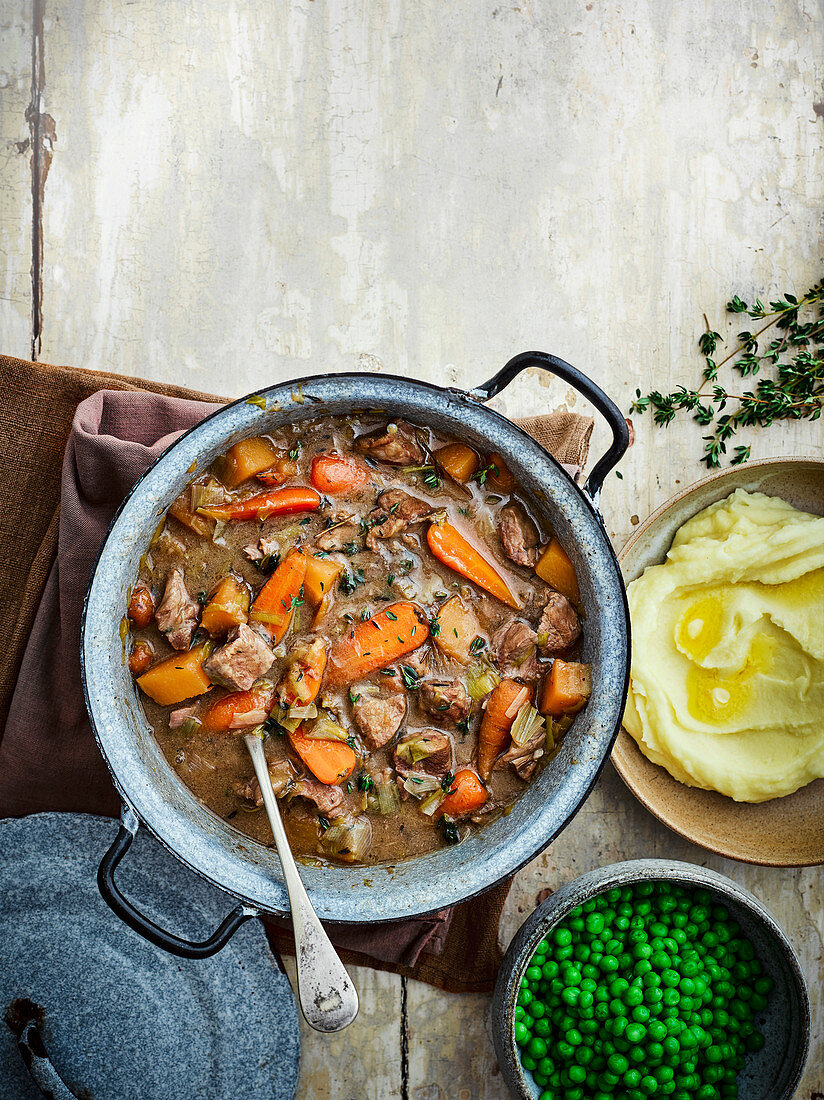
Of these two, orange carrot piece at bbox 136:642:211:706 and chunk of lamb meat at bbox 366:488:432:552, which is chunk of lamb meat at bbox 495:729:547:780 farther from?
orange carrot piece at bbox 136:642:211:706

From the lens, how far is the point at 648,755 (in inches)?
111

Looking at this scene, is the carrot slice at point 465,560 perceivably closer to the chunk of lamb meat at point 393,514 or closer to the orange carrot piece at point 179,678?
the chunk of lamb meat at point 393,514

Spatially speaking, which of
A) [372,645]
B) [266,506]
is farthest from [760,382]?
[266,506]

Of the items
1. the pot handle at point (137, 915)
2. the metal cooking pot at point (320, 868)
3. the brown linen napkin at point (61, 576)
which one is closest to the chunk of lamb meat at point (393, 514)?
the metal cooking pot at point (320, 868)

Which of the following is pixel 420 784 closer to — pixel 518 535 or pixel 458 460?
pixel 518 535

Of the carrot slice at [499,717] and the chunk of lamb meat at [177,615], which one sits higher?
the chunk of lamb meat at [177,615]

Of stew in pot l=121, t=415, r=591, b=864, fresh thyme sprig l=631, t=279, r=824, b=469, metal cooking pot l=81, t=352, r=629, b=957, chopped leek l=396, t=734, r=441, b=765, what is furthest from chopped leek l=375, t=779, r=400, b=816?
fresh thyme sprig l=631, t=279, r=824, b=469

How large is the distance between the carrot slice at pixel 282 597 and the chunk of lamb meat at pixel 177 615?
0.19 metres

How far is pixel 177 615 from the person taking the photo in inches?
93.5

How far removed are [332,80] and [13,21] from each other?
129cm

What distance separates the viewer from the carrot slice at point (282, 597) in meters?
2.39

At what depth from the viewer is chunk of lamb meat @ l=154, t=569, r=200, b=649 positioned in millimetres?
2373

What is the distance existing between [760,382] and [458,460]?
4.82 ft

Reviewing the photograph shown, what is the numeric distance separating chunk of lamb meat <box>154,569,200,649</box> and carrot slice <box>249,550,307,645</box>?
0.64ft
